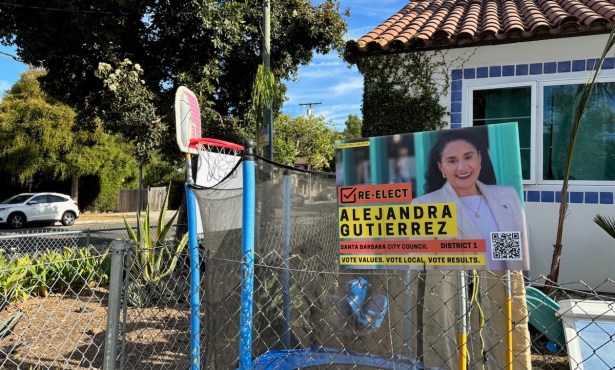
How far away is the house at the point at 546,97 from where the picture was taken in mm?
6031

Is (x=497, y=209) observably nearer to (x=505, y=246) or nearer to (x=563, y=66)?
(x=505, y=246)

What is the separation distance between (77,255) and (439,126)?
5.62 meters

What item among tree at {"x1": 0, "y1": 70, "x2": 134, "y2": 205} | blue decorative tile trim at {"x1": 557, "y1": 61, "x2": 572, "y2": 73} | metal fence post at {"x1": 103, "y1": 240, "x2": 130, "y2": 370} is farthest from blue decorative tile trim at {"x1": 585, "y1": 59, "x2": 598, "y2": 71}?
tree at {"x1": 0, "y1": 70, "x2": 134, "y2": 205}

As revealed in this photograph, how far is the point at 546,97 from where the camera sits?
6.37 meters

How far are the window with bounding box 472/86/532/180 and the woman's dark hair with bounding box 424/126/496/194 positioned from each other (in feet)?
15.3

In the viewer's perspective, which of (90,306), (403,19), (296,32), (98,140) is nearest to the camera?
(90,306)

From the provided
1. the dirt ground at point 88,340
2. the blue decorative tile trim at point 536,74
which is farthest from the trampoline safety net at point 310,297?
the blue decorative tile trim at point 536,74

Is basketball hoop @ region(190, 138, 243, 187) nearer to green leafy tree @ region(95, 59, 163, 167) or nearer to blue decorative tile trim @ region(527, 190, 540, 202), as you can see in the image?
blue decorative tile trim @ region(527, 190, 540, 202)

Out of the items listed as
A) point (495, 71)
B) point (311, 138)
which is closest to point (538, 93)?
point (495, 71)

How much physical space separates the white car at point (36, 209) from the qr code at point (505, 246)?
2290 centimetres

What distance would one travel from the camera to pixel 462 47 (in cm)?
668

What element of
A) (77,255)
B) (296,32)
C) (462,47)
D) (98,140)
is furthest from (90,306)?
(98,140)

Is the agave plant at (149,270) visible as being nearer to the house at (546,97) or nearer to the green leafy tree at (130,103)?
the green leafy tree at (130,103)

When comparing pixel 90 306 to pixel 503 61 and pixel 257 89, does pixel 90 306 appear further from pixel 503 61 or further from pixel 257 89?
pixel 503 61
